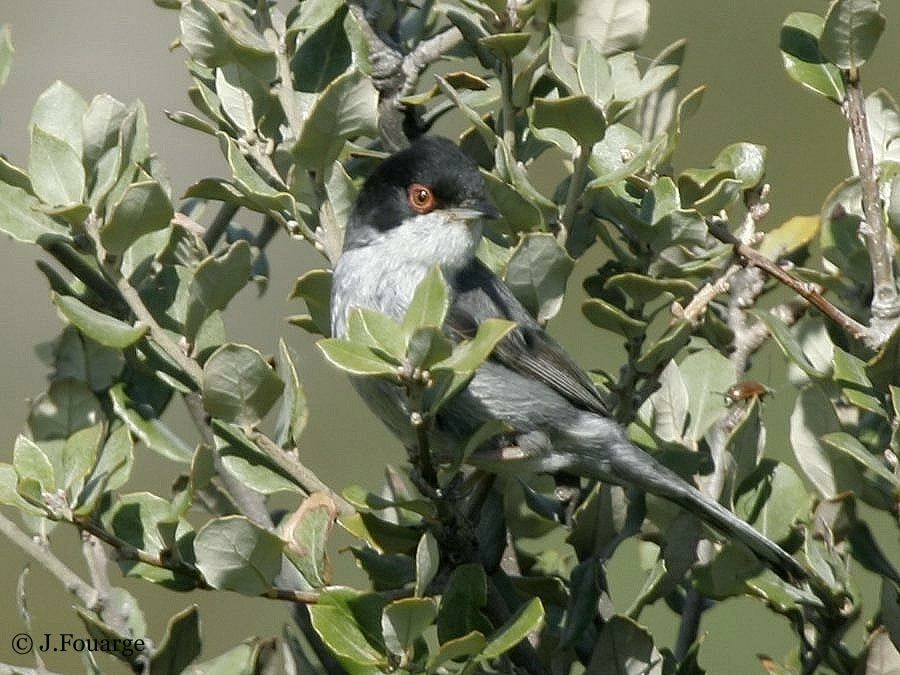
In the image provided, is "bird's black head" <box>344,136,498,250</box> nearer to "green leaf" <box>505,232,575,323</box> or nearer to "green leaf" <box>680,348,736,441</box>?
"green leaf" <box>505,232,575,323</box>

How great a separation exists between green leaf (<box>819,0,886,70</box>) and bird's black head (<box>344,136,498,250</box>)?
736 millimetres

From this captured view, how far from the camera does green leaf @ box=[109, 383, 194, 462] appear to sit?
2.37 meters

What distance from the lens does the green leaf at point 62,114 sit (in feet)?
7.55

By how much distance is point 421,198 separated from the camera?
10.4 feet

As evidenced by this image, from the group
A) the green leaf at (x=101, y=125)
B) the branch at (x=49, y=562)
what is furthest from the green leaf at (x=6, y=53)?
the branch at (x=49, y=562)

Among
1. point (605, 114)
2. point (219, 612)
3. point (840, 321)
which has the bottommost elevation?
point (219, 612)

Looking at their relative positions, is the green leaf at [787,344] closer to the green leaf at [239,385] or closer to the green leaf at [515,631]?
the green leaf at [515,631]

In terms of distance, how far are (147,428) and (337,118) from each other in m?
0.62

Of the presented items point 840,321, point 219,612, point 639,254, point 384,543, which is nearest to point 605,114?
point 639,254

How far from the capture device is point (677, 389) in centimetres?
260

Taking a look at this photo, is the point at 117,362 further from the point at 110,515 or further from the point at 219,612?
the point at 219,612

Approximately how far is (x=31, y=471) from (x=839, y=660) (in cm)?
140

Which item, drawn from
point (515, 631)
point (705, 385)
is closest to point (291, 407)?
point (515, 631)

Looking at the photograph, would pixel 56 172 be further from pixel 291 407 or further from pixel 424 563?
pixel 424 563
